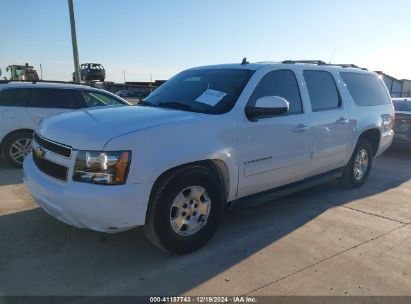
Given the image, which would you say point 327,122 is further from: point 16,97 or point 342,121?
point 16,97

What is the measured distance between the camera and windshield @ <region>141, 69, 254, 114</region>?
4.22 m

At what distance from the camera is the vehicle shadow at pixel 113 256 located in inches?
130

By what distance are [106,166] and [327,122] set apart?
316 centimetres

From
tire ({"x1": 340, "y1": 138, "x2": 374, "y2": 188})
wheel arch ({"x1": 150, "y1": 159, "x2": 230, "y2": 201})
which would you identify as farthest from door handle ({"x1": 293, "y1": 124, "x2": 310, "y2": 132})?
tire ({"x1": 340, "y1": 138, "x2": 374, "y2": 188})

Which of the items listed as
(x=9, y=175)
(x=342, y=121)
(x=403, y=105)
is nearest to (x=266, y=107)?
(x=342, y=121)

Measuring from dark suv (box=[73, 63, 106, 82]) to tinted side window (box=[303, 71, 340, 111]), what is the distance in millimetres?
32185

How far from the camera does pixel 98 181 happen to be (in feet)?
10.8

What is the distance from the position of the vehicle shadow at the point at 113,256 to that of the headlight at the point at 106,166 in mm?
836

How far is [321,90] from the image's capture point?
5387 mm

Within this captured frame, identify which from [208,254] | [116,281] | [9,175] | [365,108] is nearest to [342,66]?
[365,108]

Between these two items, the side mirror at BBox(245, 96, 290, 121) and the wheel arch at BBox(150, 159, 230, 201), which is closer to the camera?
the wheel arch at BBox(150, 159, 230, 201)

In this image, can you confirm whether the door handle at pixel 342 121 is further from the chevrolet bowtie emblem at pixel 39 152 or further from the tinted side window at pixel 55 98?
the tinted side window at pixel 55 98

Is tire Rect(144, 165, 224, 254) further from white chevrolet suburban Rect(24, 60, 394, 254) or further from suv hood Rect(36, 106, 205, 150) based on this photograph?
suv hood Rect(36, 106, 205, 150)

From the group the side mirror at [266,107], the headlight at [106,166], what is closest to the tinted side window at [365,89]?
the side mirror at [266,107]
